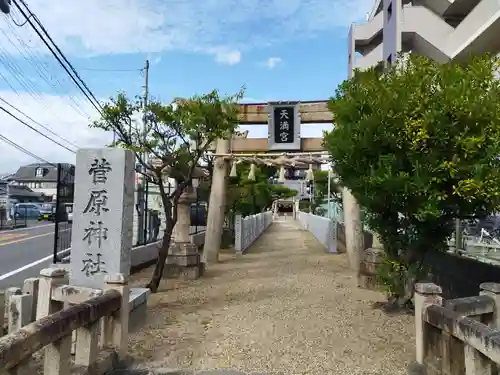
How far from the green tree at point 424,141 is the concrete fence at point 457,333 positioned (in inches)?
52.8

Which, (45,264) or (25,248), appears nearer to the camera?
(45,264)

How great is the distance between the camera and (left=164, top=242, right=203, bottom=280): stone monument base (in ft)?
37.3

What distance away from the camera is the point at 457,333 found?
403cm

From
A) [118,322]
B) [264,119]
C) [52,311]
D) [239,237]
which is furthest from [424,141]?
[239,237]

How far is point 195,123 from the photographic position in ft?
29.7

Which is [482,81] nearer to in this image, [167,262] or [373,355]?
[373,355]

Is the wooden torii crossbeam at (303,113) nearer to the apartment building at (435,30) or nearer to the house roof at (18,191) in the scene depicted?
the apartment building at (435,30)

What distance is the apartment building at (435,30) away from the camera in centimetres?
1504

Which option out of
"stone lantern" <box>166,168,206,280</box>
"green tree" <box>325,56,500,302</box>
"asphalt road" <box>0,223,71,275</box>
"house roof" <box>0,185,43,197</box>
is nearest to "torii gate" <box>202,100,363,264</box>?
"stone lantern" <box>166,168,206,280</box>

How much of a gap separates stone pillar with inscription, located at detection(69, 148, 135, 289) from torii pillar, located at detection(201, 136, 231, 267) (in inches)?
333

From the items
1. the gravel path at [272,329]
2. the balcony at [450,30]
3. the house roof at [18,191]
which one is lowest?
the gravel path at [272,329]

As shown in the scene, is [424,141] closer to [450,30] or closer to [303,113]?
[303,113]

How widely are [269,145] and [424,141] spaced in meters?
9.48

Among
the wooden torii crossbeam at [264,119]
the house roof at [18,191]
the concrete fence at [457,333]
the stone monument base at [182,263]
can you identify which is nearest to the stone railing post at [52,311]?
the concrete fence at [457,333]
